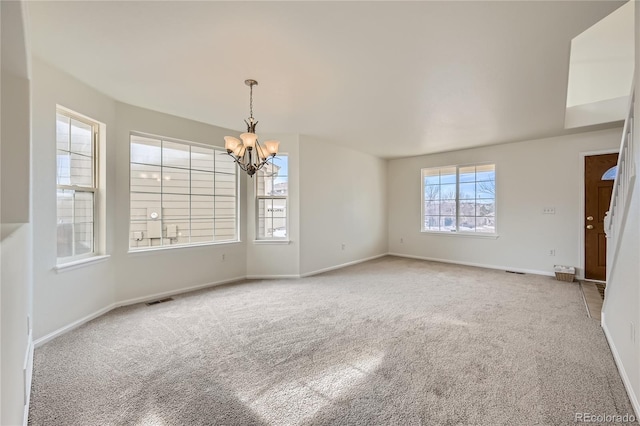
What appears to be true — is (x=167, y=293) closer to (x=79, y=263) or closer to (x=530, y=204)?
(x=79, y=263)

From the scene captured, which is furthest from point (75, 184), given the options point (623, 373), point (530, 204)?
point (530, 204)

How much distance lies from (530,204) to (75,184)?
23.7ft

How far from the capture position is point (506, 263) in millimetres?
5777

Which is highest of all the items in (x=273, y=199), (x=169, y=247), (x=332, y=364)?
(x=273, y=199)

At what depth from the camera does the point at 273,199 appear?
5.21m

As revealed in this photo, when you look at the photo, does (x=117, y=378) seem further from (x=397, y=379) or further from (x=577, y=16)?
(x=577, y=16)

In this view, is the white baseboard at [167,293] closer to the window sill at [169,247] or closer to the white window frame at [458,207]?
the window sill at [169,247]

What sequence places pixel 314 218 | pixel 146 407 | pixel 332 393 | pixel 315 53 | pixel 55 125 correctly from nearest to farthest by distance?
pixel 146 407, pixel 332 393, pixel 315 53, pixel 55 125, pixel 314 218

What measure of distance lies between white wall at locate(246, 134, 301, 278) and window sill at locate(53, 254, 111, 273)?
2.15 m

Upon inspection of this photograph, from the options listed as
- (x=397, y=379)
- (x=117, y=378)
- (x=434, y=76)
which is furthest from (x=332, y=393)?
(x=434, y=76)

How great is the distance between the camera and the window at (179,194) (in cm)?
407

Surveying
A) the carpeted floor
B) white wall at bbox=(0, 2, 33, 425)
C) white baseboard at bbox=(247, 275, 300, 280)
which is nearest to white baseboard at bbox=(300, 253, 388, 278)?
white baseboard at bbox=(247, 275, 300, 280)

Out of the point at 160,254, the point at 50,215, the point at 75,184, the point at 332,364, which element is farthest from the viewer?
the point at 160,254

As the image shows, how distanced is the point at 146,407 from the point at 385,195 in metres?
6.64
